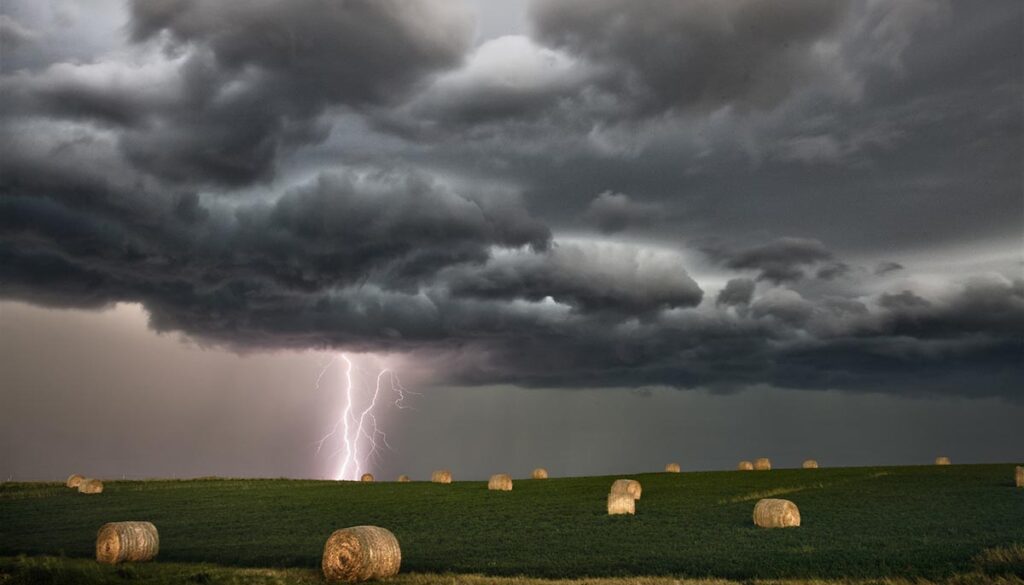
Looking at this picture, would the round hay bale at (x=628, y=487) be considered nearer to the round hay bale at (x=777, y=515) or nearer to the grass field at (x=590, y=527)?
the grass field at (x=590, y=527)

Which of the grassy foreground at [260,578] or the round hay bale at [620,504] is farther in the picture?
the round hay bale at [620,504]

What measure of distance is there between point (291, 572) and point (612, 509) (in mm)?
18132

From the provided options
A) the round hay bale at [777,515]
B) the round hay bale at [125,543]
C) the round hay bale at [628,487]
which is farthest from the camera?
the round hay bale at [628,487]

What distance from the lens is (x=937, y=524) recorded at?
28.0 meters

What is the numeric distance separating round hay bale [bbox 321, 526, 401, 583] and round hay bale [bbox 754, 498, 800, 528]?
15.5 m

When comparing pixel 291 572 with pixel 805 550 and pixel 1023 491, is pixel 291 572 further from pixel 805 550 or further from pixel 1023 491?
pixel 1023 491

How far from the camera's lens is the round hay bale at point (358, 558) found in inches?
779

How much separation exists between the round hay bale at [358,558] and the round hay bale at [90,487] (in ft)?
141

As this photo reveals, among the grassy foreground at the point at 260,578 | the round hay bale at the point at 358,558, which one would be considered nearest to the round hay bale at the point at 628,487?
the grassy foreground at the point at 260,578

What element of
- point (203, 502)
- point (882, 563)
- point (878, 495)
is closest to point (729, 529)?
point (882, 563)

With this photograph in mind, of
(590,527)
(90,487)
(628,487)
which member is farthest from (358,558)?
(90,487)

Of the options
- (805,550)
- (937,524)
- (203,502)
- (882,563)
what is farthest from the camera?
(203,502)

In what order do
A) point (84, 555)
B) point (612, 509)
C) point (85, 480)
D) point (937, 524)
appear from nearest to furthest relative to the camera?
point (84, 555), point (937, 524), point (612, 509), point (85, 480)

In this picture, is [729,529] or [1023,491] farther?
[1023,491]
